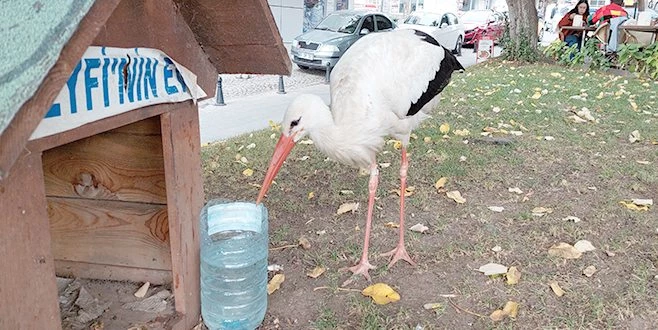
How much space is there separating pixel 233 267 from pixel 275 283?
1.39 feet

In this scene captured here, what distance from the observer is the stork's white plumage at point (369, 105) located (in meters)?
2.74

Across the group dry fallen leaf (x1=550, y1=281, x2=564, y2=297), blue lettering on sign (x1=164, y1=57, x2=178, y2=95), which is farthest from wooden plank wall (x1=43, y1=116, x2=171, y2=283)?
dry fallen leaf (x1=550, y1=281, x2=564, y2=297)

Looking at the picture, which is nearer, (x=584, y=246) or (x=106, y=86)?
(x=106, y=86)

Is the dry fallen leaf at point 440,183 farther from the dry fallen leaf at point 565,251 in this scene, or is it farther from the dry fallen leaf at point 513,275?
the dry fallen leaf at point 513,275

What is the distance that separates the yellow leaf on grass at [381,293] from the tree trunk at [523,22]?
10743mm

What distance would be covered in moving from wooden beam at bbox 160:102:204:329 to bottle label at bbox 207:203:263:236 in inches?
5.6

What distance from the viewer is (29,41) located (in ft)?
3.45

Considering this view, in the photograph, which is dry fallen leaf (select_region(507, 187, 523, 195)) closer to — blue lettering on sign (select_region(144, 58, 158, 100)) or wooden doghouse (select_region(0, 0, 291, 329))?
wooden doghouse (select_region(0, 0, 291, 329))

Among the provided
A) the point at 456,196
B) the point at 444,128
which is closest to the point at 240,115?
the point at 444,128

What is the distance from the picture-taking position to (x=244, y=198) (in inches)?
153

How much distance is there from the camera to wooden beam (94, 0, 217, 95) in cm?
167

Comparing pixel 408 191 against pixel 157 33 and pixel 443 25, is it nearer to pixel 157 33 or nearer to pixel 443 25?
pixel 157 33

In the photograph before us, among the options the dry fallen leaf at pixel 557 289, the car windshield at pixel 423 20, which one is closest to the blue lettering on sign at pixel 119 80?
the dry fallen leaf at pixel 557 289

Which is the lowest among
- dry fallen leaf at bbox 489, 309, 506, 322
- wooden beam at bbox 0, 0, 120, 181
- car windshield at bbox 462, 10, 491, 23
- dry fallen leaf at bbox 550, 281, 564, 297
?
dry fallen leaf at bbox 489, 309, 506, 322
